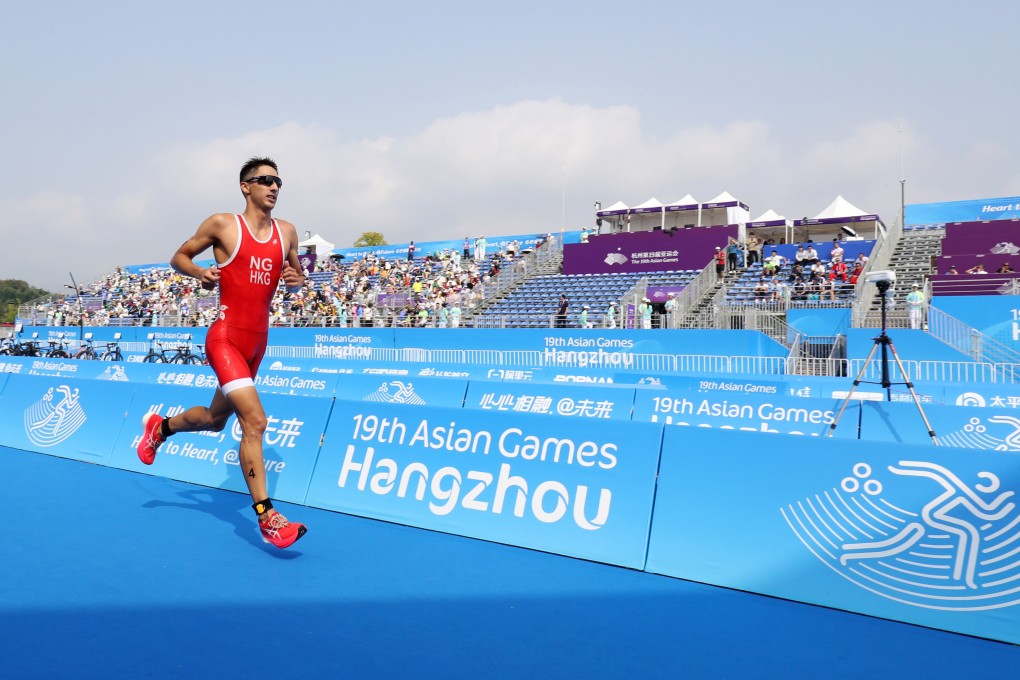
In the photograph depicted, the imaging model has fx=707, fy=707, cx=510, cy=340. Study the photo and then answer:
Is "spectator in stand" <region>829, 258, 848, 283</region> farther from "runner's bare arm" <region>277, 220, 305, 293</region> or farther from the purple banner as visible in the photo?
"runner's bare arm" <region>277, 220, 305, 293</region>

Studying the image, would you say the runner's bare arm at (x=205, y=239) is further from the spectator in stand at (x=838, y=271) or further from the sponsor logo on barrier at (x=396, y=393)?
the spectator in stand at (x=838, y=271)

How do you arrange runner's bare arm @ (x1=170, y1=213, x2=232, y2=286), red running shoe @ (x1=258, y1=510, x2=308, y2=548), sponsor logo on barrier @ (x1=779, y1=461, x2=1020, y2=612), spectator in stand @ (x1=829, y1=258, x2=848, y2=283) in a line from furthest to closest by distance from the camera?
1. spectator in stand @ (x1=829, y1=258, x2=848, y2=283)
2. runner's bare arm @ (x1=170, y1=213, x2=232, y2=286)
3. red running shoe @ (x1=258, y1=510, x2=308, y2=548)
4. sponsor logo on barrier @ (x1=779, y1=461, x2=1020, y2=612)

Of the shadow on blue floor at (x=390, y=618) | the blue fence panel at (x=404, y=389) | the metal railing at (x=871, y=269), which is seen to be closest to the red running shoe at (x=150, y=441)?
the shadow on blue floor at (x=390, y=618)

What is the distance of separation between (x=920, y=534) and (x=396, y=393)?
30.5 feet

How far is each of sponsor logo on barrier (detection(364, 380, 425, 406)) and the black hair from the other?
285 inches

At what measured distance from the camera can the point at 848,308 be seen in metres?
19.5

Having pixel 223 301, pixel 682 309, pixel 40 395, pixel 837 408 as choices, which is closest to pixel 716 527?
pixel 223 301

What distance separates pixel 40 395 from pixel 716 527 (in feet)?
27.4

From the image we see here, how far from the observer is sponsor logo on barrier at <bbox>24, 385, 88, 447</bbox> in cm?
812

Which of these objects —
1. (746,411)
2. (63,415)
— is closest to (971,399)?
(746,411)

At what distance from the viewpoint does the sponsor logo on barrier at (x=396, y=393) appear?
11852 mm

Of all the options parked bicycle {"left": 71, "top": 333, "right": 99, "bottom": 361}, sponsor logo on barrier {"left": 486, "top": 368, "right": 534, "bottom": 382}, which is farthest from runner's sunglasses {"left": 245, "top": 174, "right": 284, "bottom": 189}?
parked bicycle {"left": 71, "top": 333, "right": 99, "bottom": 361}

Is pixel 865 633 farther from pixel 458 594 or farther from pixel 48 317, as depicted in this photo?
pixel 48 317

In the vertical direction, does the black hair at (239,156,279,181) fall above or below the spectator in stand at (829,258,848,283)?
below
